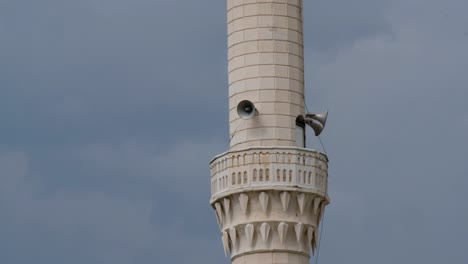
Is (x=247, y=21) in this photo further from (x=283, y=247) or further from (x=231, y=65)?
(x=283, y=247)

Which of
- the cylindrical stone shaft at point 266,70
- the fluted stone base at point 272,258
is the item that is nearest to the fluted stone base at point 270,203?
the fluted stone base at point 272,258

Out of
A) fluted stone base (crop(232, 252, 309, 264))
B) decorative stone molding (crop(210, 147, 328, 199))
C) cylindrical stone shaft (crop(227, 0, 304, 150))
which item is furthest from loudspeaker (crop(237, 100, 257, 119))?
Answer: fluted stone base (crop(232, 252, 309, 264))

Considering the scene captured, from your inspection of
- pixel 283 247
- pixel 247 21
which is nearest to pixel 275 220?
Result: pixel 283 247

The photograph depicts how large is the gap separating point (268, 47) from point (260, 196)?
375 centimetres

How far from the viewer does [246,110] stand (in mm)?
60656

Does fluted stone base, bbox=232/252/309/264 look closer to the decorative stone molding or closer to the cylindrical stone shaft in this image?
the decorative stone molding

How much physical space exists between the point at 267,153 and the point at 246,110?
4.27 feet

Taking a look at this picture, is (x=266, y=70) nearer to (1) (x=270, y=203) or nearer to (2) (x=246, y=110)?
(2) (x=246, y=110)

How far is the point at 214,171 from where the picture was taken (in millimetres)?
61000

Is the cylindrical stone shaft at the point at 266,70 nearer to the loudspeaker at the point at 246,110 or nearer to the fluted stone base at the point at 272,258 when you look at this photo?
the loudspeaker at the point at 246,110

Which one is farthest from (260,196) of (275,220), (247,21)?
(247,21)

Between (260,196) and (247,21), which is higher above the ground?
(247,21)

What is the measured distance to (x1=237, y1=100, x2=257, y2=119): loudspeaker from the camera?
6047cm

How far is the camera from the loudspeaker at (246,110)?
60.5 meters
